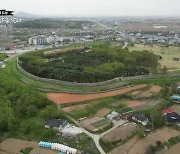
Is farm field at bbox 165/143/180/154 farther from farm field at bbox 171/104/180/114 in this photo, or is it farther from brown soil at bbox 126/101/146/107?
brown soil at bbox 126/101/146/107

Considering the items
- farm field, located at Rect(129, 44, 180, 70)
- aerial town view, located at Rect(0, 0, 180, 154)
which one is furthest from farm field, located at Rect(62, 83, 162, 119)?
farm field, located at Rect(129, 44, 180, 70)

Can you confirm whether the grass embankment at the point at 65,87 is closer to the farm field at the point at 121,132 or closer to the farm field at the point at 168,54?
the farm field at the point at 121,132

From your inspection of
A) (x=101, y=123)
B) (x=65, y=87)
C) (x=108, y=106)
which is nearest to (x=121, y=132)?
(x=101, y=123)

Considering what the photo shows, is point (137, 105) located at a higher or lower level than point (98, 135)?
higher

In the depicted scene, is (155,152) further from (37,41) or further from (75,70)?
(37,41)

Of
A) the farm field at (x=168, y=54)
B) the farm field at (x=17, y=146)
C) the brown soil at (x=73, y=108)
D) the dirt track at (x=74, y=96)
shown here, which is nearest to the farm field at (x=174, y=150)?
the farm field at (x=17, y=146)

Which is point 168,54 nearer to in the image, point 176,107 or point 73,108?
point 176,107

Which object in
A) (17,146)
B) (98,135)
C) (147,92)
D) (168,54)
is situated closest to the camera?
(17,146)
